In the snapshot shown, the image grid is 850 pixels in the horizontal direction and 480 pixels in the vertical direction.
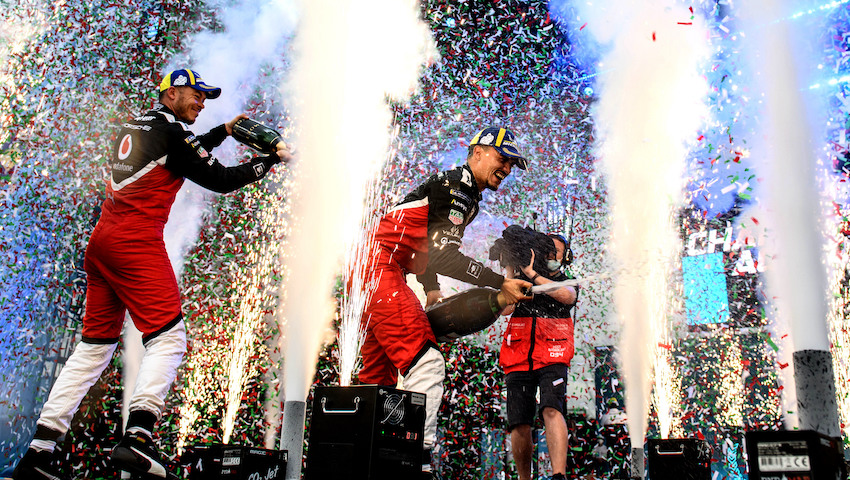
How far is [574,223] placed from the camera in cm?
822

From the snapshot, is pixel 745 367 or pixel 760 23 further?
pixel 745 367

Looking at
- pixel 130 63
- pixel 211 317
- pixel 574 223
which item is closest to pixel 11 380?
pixel 211 317

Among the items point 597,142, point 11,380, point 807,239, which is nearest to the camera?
point 807,239

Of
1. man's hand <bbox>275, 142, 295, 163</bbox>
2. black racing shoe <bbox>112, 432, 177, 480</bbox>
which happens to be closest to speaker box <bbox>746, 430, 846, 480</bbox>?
black racing shoe <bbox>112, 432, 177, 480</bbox>

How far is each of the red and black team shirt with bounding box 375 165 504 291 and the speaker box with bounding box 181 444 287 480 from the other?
5.72ft

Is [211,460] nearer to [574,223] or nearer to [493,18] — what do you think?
[574,223]

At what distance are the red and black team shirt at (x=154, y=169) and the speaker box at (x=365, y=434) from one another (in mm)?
1337

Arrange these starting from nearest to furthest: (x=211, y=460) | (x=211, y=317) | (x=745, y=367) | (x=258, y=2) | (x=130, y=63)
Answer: (x=211, y=460) → (x=130, y=63) → (x=211, y=317) → (x=258, y=2) → (x=745, y=367)

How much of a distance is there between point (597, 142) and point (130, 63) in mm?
5711

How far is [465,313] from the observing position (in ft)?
12.0

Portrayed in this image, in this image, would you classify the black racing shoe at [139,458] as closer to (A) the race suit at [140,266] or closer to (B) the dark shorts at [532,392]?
(A) the race suit at [140,266]

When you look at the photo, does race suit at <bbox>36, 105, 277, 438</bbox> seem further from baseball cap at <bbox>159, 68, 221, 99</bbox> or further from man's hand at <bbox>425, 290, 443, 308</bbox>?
man's hand at <bbox>425, 290, 443, 308</bbox>

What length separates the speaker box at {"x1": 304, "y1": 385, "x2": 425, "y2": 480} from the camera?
8.66 feet

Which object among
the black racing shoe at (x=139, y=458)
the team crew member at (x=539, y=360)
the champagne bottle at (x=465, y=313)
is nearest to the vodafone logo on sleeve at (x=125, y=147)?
the black racing shoe at (x=139, y=458)
